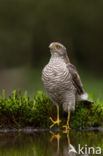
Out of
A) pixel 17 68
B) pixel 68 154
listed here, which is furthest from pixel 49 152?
pixel 17 68

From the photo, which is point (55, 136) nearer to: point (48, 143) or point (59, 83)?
point (48, 143)

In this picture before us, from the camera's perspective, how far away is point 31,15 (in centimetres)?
2377

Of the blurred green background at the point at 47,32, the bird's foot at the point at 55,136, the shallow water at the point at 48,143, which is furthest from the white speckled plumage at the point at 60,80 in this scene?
the blurred green background at the point at 47,32

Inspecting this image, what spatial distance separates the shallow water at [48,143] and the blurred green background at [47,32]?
53.8 ft

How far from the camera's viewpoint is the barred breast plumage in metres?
5.55

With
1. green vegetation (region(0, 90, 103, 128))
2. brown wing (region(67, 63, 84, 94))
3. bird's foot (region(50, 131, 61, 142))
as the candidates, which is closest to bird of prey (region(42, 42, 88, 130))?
brown wing (region(67, 63, 84, 94))

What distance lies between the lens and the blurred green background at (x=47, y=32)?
22.5 m

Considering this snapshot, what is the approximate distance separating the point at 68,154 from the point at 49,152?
0.19 m

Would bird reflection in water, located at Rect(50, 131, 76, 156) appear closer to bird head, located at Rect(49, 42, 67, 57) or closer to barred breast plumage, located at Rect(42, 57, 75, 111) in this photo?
barred breast plumage, located at Rect(42, 57, 75, 111)

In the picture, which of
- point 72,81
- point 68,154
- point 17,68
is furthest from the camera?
point 17,68

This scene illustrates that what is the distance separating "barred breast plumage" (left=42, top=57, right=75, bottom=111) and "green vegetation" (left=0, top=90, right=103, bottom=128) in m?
0.20

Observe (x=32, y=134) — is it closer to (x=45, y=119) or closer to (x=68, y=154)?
(x=45, y=119)

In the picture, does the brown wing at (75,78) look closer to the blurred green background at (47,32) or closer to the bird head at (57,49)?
the bird head at (57,49)

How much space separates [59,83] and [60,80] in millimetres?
46
